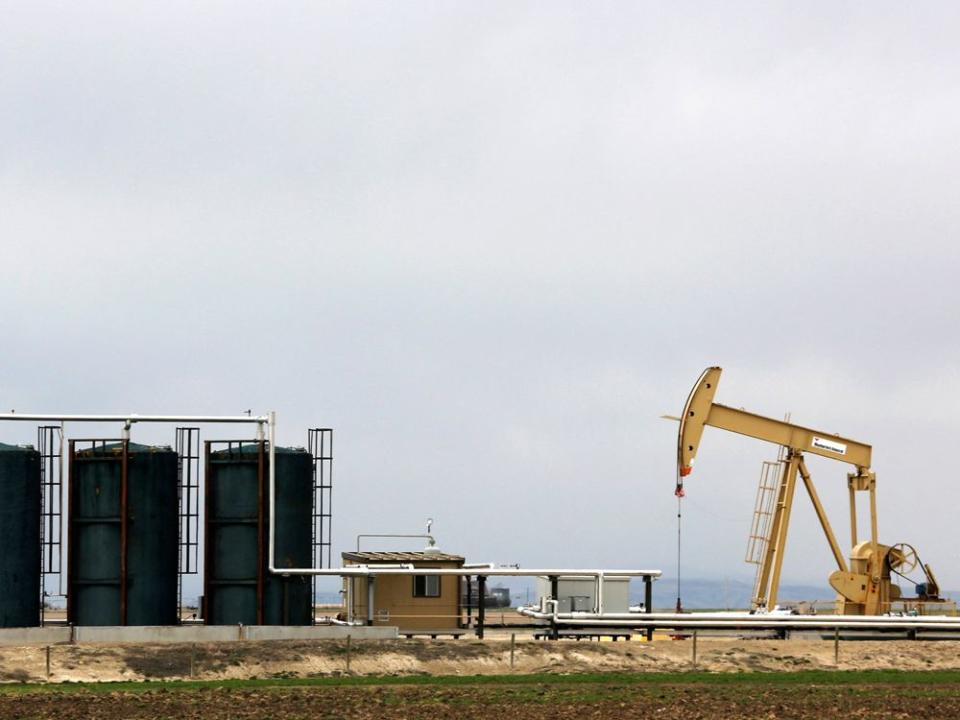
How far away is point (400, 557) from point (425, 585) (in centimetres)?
177

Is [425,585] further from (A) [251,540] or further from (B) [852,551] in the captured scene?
(B) [852,551]

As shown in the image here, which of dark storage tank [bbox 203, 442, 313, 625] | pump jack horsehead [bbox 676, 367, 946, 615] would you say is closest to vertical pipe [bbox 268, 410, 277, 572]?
dark storage tank [bbox 203, 442, 313, 625]

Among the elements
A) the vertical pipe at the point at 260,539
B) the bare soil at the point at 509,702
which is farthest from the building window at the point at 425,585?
the bare soil at the point at 509,702

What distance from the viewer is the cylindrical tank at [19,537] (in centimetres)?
3791

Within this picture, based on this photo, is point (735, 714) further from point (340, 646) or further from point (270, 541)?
point (270, 541)

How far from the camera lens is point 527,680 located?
3444 cm

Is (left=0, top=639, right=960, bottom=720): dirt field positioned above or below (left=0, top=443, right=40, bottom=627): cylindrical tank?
below

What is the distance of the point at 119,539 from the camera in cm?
3850

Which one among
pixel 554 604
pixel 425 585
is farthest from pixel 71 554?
pixel 554 604

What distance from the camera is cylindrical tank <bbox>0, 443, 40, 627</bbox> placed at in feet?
124

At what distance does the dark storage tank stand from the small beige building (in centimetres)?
142

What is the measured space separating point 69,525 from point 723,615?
52.1 feet

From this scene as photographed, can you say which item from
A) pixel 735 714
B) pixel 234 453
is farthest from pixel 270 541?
pixel 735 714

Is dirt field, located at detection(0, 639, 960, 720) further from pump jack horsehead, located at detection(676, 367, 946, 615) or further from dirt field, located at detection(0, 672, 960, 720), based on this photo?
pump jack horsehead, located at detection(676, 367, 946, 615)
